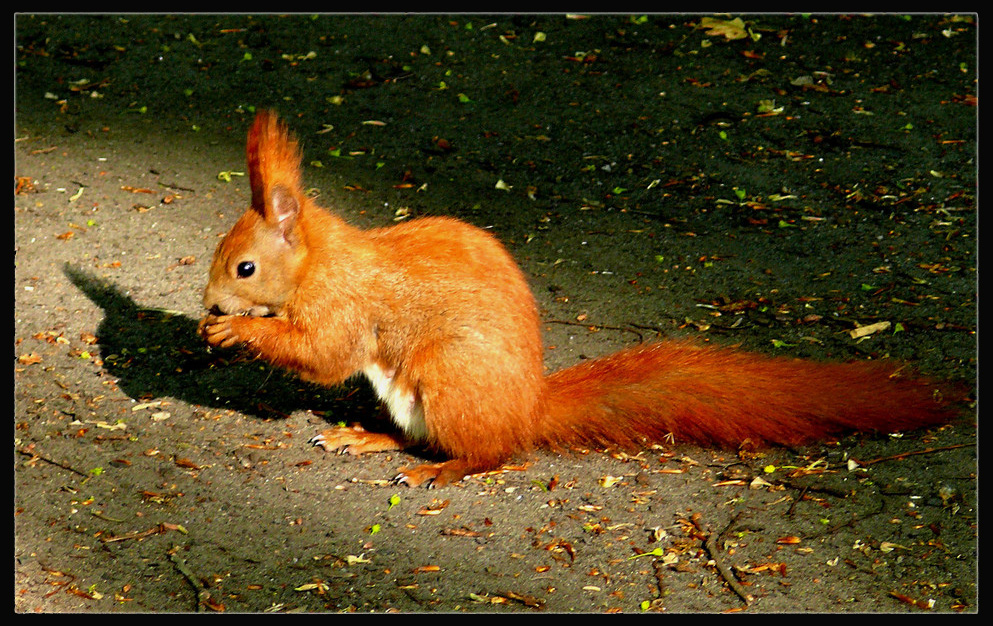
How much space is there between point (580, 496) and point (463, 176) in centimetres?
198

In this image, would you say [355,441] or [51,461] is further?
[355,441]

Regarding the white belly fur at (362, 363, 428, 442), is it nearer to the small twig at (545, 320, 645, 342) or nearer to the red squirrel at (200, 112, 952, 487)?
the red squirrel at (200, 112, 952, 487)

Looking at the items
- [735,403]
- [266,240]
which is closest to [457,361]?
[266,240]

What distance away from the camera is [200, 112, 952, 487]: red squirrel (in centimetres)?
291

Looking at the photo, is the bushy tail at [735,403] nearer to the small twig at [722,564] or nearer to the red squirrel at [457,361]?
the red squirrel at [457,361]

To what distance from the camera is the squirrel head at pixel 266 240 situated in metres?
2.92

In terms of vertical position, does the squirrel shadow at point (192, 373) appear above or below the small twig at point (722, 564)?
above

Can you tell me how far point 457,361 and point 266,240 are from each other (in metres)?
0.65

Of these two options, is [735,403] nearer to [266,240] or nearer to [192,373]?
[266,240]

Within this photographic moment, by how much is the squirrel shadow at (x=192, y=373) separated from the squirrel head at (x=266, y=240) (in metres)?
0.47

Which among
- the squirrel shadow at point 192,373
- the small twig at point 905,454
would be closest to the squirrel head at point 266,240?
the squirrel shadow at point 192,373

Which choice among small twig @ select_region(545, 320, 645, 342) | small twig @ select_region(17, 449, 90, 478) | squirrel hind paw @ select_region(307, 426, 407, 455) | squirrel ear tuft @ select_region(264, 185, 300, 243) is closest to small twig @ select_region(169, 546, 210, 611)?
small twig @ select_region(17, 449, 90, 478)

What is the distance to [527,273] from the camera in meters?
3.99

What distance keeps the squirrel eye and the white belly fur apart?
43 cm
